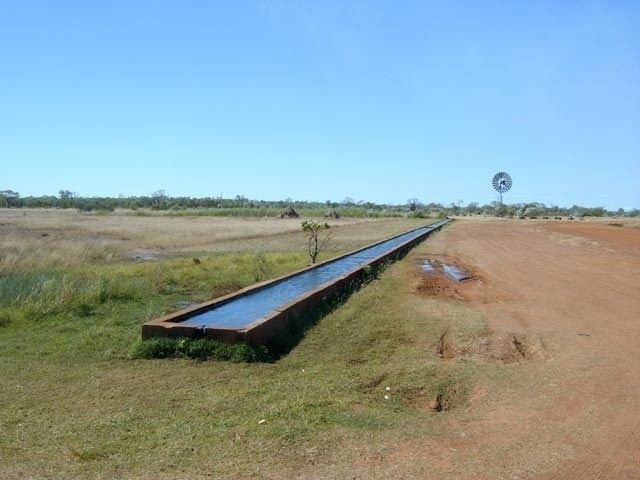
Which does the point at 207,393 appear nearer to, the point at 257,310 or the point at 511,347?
the point at 257,310

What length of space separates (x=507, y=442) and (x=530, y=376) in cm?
221

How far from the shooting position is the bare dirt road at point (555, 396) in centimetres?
482

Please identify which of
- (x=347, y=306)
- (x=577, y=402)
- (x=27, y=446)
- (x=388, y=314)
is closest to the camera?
(x=27, y=446)

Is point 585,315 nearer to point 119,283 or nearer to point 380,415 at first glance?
point 380,415

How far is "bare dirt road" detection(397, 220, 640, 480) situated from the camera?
4820 mm

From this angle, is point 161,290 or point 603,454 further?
point 161,290

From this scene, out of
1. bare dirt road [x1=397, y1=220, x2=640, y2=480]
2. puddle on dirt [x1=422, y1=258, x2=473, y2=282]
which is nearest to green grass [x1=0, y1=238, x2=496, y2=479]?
bare dirt road [x1=397, y1=220, x2=640, y2=480]

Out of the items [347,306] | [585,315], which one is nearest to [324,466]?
[347,306]

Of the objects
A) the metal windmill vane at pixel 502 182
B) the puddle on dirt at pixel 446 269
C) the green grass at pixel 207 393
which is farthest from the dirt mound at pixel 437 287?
the metal windmill vane at pixel 502 182

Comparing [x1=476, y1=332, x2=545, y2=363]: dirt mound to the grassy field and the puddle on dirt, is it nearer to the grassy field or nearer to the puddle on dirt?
the grassy field

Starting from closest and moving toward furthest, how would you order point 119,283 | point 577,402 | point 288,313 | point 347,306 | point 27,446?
1. point 27,446
2. point 577,402
3. point 288,313
4. point 347,306
5. point 119,283

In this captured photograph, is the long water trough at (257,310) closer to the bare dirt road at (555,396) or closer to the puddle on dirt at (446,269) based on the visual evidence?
the puddle on dirt at (446,269)

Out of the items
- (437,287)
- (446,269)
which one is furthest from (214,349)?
(446,269)

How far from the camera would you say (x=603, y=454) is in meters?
4.96
